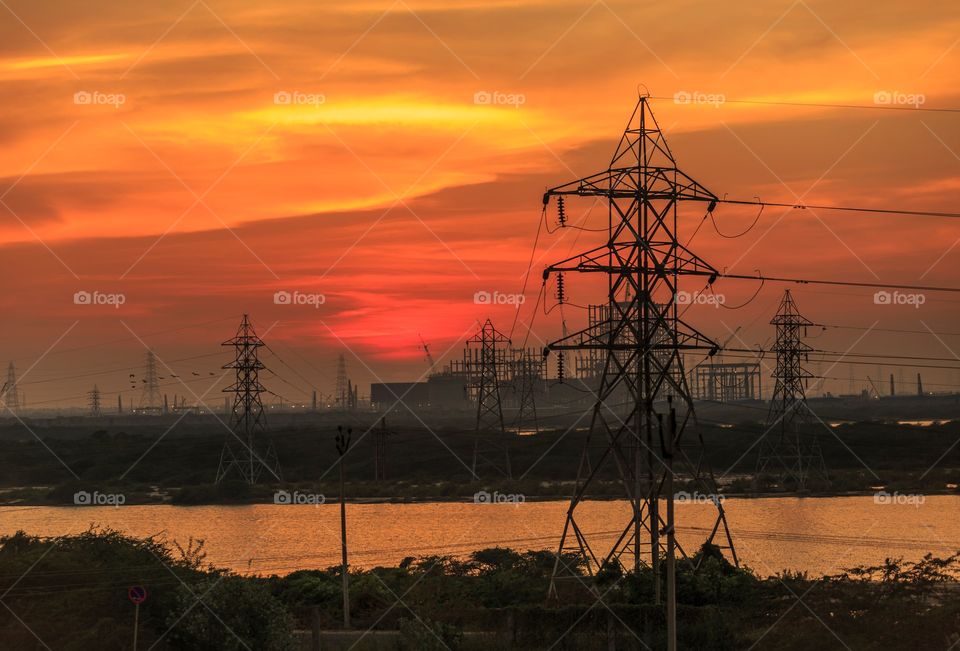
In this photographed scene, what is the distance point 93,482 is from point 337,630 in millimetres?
96097

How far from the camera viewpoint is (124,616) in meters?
42.9
